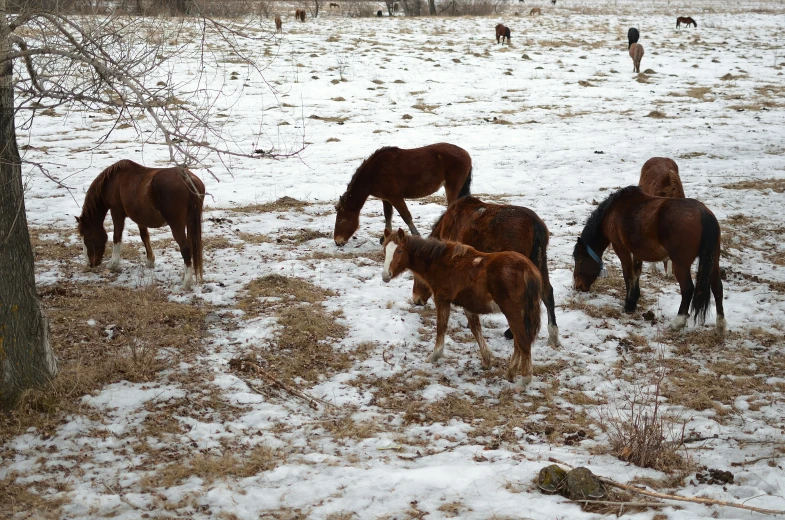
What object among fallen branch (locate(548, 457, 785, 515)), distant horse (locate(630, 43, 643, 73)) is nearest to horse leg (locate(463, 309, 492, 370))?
fallen branch (locate(548, 457, 785, 515))

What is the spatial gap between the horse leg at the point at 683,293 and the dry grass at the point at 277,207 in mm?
6802

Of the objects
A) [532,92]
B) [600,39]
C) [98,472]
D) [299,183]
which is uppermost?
[600,39]

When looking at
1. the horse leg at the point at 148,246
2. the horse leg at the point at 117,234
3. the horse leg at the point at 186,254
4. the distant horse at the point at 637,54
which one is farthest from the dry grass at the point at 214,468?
the distant horse at the point at 637,54

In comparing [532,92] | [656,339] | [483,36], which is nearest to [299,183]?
[656,339]

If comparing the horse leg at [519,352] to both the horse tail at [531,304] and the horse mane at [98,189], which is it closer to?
the horse tail at [531,304]

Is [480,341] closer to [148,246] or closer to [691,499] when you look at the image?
[691,499]

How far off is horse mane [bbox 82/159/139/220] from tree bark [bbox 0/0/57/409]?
3.31m

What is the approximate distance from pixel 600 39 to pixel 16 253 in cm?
3420

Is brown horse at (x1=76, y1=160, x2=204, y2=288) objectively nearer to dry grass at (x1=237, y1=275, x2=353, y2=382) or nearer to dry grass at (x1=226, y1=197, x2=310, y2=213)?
dry grass at (x1=237, y1=275, x2=353, y2=382)

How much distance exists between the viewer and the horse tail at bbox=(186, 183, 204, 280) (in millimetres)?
7734

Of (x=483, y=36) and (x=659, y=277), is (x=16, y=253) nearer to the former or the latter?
(x=659, y=277)

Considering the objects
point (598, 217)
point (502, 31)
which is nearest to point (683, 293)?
point (598, 217)

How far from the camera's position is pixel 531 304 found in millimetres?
5645

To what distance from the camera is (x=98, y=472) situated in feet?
14.9
